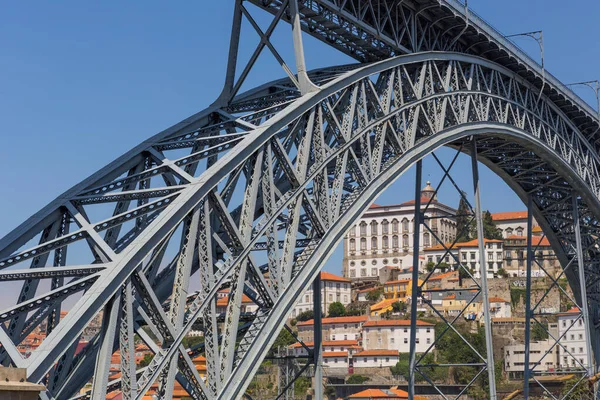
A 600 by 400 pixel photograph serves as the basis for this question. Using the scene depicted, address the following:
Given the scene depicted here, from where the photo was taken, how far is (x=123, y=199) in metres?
16.0

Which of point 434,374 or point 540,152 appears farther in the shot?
point 434,374

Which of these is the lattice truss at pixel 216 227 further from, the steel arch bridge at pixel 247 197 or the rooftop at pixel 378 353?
the rooftop at pixel 378 353

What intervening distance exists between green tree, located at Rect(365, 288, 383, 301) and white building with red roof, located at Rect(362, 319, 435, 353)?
2390 centimetres

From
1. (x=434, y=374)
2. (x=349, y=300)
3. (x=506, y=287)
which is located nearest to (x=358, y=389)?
(x=434, y=374)

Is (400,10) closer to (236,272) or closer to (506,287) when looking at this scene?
(236,272)

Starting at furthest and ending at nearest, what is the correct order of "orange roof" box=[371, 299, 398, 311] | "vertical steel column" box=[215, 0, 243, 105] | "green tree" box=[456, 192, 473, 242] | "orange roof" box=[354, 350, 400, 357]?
"orange roof" box=[371, 299, 398, 311], "orange roof" box=[354, 350, 400, 357], "green tree" box=[456, 192, 473, 242], "vertical steel column" box=[215, 0, 243, 105]

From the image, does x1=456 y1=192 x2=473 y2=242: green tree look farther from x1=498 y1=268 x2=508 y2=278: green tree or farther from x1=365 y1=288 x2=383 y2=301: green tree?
x1=365 y1=288 x2=383 y2=301: green tree

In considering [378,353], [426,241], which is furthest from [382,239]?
[378,353]

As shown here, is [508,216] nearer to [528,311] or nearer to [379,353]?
[379,353]

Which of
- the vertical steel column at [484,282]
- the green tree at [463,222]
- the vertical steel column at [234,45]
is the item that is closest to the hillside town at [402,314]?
the green tree at [463,222]

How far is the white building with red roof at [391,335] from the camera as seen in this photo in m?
108

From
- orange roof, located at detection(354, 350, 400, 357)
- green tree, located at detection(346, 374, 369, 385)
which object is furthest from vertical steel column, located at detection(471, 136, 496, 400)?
orange roof, located at detection(354, 350, 400, 357)

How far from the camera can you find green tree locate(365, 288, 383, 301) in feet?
450

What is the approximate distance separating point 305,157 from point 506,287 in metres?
107
